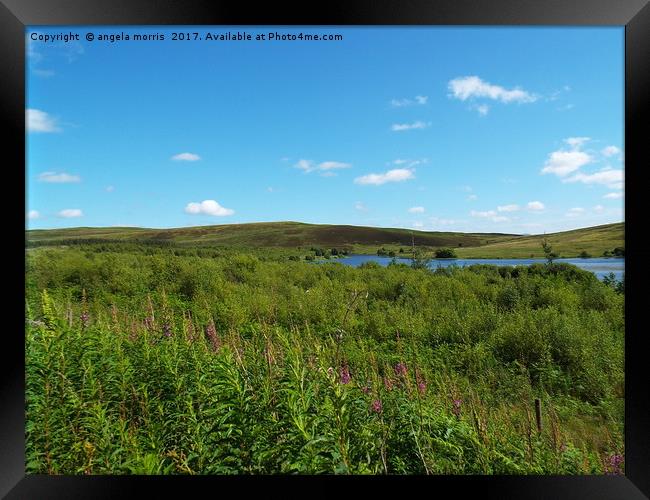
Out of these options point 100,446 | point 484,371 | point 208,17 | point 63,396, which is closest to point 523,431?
point 484,371

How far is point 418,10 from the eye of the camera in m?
1.75

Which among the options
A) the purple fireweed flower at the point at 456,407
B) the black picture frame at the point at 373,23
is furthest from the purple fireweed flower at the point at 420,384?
the black picture frame at the point at 373,23

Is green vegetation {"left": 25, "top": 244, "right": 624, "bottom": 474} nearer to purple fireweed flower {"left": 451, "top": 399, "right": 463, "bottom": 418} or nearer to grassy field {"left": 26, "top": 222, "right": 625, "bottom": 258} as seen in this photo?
purple fireweed flower {"left": 451, "top": 399, "right": 463, "bottom": 418}

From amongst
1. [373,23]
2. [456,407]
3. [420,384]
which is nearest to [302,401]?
[420,384]

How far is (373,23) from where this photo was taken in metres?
1.76

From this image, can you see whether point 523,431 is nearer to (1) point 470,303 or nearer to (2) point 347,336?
(2) point 347,336

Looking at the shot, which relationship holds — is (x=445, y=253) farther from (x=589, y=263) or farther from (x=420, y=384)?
(x=420, y=384)

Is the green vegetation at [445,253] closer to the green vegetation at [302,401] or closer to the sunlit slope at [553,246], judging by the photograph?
the sunlit slope at [553,246]

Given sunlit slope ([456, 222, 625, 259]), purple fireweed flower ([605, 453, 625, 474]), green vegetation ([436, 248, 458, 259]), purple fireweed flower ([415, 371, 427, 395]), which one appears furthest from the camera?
green vegetation ([436, 248, 458, 259])

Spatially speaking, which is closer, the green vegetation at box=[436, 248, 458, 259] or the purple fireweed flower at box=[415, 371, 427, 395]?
the purple fireweed flower at box=[415, 371, 427, 395]

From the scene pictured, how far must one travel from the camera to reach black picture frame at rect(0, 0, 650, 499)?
68.5 inches

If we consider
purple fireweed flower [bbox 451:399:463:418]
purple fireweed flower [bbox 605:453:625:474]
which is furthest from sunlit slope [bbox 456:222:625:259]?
purple fireweed flower [bbox 451:399:463:418]

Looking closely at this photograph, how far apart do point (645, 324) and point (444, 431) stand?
1.23 meters

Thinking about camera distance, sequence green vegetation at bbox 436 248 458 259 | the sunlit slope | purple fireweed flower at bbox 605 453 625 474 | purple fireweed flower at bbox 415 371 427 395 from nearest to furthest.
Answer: purple fireweed flower at bbox 415 371 427 395
purple fireweed flower at bbox 605 453 625 474
the sunlit slope
green vegetation at bbox 436 248 458 259
